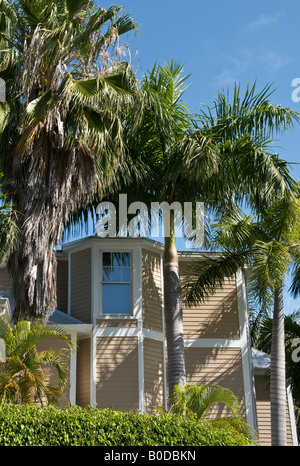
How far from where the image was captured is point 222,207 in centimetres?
1673

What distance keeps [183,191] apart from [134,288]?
9.93ft

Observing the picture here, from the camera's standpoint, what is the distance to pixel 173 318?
1555 cm

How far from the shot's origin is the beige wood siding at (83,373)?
52.8 feet

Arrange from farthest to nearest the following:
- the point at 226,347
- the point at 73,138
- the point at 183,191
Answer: the point at 226,347
the point at 183,191
the point at 73,138

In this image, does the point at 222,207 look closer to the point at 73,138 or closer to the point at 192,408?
the point at 73,138

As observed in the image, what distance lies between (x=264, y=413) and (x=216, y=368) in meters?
2.49

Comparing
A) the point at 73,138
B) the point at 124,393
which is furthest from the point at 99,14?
the point at 124,393

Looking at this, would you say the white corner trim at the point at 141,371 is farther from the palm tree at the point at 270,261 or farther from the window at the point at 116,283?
the palm tree at the point at 270,261

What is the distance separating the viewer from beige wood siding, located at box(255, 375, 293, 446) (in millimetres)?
17656

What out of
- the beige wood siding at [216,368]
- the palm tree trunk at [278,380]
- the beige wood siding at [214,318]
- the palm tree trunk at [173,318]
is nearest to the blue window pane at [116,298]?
the palm tree trunk at [173,318]

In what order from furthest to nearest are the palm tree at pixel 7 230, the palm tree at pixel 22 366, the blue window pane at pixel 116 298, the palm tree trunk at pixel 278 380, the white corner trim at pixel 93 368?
1. the blue window pane at pixel 116 298
2. the white corner trim at pixel 93 368
3. the palm tree trunk at pixel 278 380
4. the palm tree at pixel 7 230
5. the palm tree at pixel 22 366

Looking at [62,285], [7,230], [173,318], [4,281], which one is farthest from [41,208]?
[62,285]

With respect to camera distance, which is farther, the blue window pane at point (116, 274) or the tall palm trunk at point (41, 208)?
the blue window pane at point (116, 274)

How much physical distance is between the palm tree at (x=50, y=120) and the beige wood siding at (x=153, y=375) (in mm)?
5487
